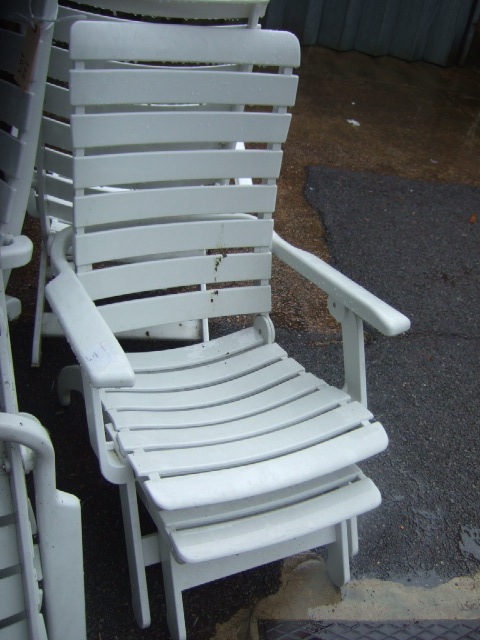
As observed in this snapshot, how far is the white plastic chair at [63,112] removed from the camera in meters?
1.96

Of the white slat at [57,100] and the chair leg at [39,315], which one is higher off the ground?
the white slat at [57,100]

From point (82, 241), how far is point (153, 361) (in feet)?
1.35

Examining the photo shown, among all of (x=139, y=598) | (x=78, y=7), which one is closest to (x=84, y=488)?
(x=139, y=598)

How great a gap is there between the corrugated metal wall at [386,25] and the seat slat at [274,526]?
533 centimetres

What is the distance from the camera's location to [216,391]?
6.46ft

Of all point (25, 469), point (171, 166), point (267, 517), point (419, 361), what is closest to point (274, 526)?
point (267, 517)

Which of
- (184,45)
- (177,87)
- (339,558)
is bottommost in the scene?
(339,558)

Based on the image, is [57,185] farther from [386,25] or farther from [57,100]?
[386,25]

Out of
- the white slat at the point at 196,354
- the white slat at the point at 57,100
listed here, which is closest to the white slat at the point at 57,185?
the white slat at the point at 57,100

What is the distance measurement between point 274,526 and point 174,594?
0.35 m

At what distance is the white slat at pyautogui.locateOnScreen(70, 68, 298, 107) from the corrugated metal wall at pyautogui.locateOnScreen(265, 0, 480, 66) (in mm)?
4472

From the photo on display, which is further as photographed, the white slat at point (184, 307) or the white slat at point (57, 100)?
the white slat at point (57, 100)

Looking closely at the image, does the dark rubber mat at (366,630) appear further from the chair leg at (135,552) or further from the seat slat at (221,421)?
the seat slat at (221,421)

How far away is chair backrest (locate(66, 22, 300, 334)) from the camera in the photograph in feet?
6.08
